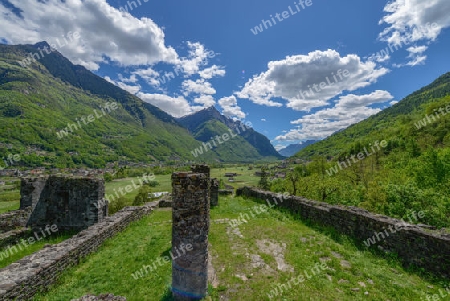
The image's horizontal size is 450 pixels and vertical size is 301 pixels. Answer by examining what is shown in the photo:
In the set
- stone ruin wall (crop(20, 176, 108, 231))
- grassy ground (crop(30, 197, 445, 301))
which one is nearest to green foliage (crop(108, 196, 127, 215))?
stone ruin wall (crop(20, 176, 108, 231))

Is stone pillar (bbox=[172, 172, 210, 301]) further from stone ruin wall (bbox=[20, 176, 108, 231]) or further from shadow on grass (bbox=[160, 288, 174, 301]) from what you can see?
stone ruin wall (bbox=[20, 176, 108, 231])

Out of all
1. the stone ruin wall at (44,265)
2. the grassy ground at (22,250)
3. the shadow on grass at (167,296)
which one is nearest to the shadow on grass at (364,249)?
the shadow on grass at (167,296)

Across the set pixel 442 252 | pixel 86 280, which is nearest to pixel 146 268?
pixel 86 280

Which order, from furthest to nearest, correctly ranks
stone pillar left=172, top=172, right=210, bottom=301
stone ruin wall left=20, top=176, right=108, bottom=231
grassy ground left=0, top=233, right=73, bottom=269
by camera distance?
stone ruin wall left=20, top=176, right=108, bottom=231, grassy ground left=0, top=233, right=73, bottom=269, stone pillar left=172, top=172, right=210, bottom=301

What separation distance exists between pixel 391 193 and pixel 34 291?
746 inches

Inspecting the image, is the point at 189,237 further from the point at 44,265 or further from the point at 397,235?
the point at 397,235

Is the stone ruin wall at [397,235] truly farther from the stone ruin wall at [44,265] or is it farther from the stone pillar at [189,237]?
the stone ruin wall at [44,265]

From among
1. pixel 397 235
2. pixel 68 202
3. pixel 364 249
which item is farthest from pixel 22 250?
pixel 397 235

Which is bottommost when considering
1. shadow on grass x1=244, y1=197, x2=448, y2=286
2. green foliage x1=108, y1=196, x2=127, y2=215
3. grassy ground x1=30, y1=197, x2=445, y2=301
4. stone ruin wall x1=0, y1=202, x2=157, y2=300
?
shadow on grass x1=244, y1=197, x2=448, y2=286

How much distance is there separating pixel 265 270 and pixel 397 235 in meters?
5.45

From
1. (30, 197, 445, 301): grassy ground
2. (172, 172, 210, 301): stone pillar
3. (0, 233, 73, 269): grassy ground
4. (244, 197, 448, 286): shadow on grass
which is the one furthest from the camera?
(0, 233, 73, 269): grassy ground

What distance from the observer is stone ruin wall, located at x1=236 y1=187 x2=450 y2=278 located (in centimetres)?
726

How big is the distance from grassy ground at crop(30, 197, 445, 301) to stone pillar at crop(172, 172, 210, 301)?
0.66m

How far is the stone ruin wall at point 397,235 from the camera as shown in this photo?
726 centimetres
